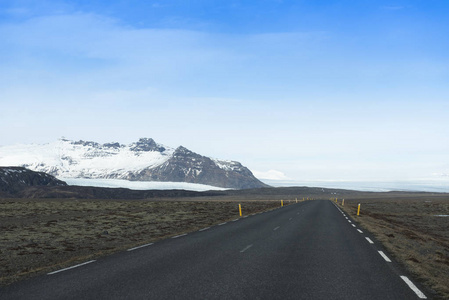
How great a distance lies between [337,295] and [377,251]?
24.0 feet

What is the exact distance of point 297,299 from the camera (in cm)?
795

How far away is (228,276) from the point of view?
393 inches

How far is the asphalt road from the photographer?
8.37 m

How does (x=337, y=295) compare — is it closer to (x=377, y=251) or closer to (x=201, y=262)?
(x=201, y=262)

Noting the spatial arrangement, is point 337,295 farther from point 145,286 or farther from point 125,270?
point 125,270

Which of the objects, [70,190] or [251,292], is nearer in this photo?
[251,292]

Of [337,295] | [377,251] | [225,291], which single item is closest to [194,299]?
[225,291]

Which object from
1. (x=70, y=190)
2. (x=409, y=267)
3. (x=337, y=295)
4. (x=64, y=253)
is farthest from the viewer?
(x=70, y=190)

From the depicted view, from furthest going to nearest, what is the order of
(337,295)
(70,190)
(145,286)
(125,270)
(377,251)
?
(70,190) → (377,251) → (125,270) → (145,286) → (337,295)

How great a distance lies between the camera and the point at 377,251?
15.0 metres

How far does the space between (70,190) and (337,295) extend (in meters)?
201

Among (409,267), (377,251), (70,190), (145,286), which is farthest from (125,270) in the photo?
(70,190)

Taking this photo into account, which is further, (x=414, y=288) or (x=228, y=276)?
(x=228, y=276)

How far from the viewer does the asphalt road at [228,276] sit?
8.37m
